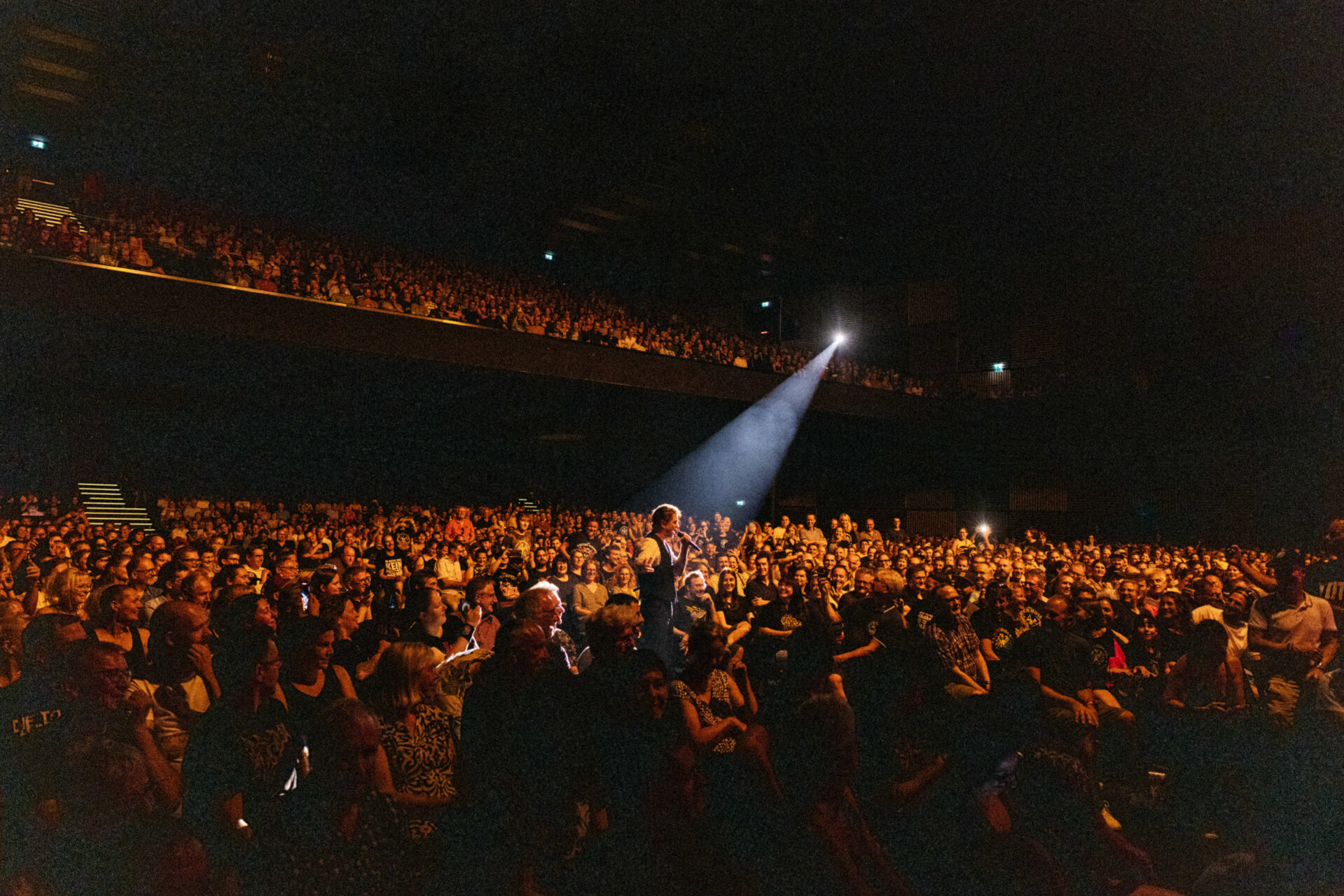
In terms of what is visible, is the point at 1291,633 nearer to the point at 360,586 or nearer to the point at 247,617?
the point at 247,617

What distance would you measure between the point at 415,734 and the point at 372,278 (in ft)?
45.5

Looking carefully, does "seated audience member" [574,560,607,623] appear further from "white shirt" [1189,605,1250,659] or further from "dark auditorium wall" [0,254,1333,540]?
"dark auditorium wall" [0,254,1333,540]

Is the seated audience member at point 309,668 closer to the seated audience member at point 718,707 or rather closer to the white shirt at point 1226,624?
the seated audience member at point 718,707

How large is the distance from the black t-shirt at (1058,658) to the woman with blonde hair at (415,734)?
2.63m

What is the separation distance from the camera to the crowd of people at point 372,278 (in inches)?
502

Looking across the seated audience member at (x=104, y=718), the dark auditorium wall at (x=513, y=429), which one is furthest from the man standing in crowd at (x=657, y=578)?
the dark auditorium wall at (x=513, y=429)

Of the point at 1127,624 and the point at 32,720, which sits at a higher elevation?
the point at 1127,624

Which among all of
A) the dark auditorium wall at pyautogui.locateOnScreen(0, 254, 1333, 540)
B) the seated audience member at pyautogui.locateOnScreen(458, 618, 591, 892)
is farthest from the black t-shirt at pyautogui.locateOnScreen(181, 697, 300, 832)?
the dark auditorium wall at pyautogui.locateOnScreen(0, 254, 1333, 540)

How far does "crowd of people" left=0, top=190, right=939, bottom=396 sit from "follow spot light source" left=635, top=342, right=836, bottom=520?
1.93 metres

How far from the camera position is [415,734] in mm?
3354

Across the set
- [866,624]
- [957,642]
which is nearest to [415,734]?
[866,624]

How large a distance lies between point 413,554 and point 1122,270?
65.2 ft

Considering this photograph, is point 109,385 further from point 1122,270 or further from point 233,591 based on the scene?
point 1122,270

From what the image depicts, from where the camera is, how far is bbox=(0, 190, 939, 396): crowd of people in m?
12.8
